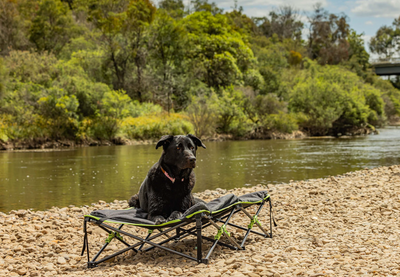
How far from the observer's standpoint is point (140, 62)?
43.6 m

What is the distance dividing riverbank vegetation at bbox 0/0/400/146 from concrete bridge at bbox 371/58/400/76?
24.0 m

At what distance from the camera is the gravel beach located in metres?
3.85

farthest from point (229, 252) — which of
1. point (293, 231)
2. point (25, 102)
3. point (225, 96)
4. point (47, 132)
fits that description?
point (225, 96)

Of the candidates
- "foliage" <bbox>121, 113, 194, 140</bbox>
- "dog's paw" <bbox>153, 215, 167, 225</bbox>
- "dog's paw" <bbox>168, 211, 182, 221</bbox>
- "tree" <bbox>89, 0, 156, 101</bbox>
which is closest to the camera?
"dog's paw" <bbox>153, 215, 167, 225</bbox>

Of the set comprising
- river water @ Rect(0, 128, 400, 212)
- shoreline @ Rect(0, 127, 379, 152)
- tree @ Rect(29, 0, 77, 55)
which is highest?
tree @ Rect(29, 0, 77, 55)

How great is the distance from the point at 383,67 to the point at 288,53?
22.9 m

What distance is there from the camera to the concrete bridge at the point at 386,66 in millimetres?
76438

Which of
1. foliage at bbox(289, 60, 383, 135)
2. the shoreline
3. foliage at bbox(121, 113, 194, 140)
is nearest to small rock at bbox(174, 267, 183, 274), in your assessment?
the shoreline

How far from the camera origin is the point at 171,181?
15.1 ft

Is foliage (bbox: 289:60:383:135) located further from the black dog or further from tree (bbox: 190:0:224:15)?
the black dog

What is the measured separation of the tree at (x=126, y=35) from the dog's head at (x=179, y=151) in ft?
121

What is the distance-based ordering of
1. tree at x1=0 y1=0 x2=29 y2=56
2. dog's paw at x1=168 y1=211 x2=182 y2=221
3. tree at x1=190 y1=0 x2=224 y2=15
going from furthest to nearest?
1. tree at x1=190 y1=0 x2=224 y2=15
2. tree at x1=0 y1=0 x2=29 y2=56
3. dog's paw at x1=168 y1=211 x2=182 y2=221

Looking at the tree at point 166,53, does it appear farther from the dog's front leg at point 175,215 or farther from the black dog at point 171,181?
the dog's front leg at point 175,215

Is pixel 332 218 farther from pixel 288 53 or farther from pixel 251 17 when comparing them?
pixel 251 17
